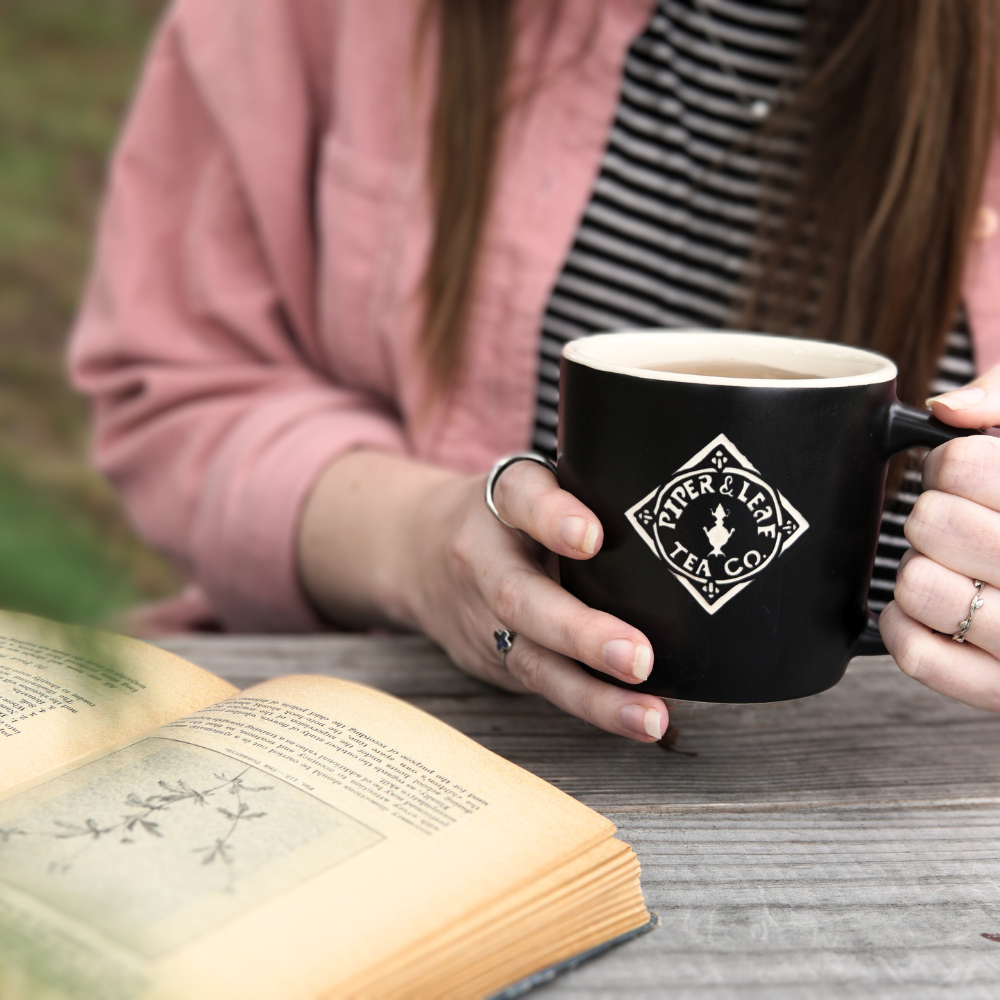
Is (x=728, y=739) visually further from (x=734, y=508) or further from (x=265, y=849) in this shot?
(x=265, y=849)

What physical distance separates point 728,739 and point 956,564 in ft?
0.62

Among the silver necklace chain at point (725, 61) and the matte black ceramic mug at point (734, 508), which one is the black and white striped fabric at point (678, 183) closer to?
the silver necklace chain at point (725, 61)

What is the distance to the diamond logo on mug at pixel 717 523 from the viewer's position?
18.5 inches

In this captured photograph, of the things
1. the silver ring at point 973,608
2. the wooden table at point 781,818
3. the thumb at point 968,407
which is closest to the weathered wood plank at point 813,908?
the wooden table at point 781,818

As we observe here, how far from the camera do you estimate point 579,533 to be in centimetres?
50

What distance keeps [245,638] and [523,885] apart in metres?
0.44

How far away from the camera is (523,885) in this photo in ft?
1.31

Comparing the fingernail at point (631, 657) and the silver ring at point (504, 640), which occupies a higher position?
the fingernail at point (631, 657)

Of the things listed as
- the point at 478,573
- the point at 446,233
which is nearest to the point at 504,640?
the point at 478,573

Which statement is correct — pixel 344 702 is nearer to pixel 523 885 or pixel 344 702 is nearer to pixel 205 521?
pixel 523 885

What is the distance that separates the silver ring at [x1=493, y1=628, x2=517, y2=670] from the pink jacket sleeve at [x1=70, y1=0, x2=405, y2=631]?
0.35 meters

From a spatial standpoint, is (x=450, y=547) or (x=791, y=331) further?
(x=791, y=331)

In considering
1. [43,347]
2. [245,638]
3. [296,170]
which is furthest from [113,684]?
[296,170]

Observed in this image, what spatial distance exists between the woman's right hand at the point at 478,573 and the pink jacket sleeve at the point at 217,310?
0.07m
